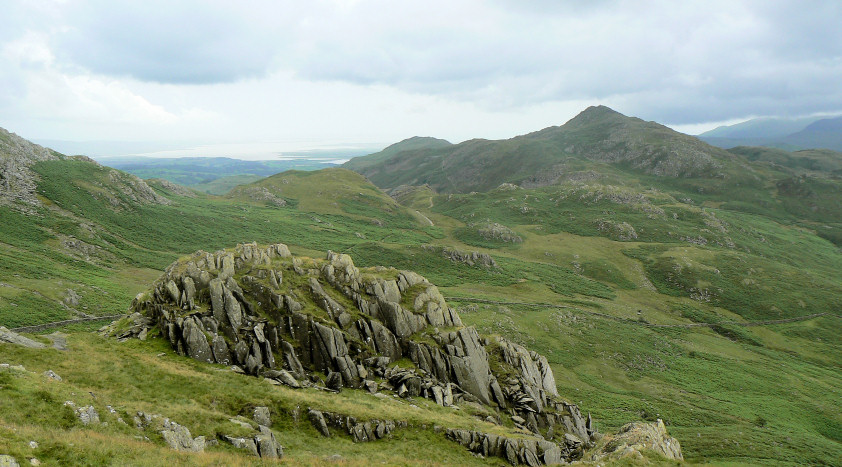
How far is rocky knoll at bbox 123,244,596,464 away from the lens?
1575 inches

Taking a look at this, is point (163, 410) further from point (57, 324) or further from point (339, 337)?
point (57, 324)

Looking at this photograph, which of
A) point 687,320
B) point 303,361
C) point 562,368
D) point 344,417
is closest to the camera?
point 344,417

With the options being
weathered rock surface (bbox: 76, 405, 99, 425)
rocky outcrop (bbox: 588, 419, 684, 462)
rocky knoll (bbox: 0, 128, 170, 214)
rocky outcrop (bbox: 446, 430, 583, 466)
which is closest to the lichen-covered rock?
weathered rock surface (bbox: 76, 405, 99, 425)

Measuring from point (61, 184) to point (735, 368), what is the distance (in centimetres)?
20126

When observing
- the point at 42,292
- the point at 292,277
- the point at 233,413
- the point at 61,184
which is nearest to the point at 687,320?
the point at 292,277

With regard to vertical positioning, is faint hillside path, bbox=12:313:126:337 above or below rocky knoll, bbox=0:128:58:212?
below

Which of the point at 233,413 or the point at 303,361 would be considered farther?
the point at 303,361

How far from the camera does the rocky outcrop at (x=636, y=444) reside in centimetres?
2968

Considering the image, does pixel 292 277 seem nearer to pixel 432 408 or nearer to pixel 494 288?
pixel 432 408

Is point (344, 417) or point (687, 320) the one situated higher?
point (344, 417)

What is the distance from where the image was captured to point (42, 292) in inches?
2491

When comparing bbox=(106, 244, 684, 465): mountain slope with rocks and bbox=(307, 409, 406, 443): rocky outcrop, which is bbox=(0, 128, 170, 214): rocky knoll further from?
bbox=(307, 409, 406, 443): rocky outcrop

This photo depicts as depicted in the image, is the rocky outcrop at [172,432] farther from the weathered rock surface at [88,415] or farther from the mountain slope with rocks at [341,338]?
the mountain slope with rocks at [341,338]

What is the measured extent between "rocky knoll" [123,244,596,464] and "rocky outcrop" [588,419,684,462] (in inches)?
191
